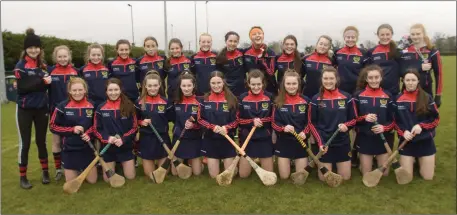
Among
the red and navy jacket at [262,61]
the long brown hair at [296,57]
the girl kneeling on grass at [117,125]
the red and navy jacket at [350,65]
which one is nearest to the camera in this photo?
the girl kneeling on grass at [117,125]

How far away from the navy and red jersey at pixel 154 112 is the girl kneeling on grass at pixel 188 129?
15cm

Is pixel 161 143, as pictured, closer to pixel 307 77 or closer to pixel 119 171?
pixel 119 171

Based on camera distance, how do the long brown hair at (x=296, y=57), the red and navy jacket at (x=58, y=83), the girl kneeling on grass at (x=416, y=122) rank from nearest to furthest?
the girl kneeling on grass at (x=416, y=122), the red and navy jacket at (x=58, y=83), the long brown hair at (x=296, y=57)

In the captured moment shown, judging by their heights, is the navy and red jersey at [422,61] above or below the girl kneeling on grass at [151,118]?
above

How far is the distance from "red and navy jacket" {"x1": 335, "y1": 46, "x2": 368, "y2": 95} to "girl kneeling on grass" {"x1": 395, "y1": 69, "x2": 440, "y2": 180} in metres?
0.76

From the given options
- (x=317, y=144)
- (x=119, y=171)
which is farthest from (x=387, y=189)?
(x=119, y=171)

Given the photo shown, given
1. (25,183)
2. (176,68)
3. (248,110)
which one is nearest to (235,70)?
(176,68)

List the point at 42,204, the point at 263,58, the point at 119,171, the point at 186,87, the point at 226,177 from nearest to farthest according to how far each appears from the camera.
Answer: the point at 42,204, the point at 226,177, the point at 186,87, the point at 119,171, the point at 263,58

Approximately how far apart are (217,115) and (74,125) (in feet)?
5.68

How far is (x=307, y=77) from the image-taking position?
5.32m

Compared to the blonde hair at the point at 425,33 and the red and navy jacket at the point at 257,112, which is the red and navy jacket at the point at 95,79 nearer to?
the red and navy jacket at the point at 257,112

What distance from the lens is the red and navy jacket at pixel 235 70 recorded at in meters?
5.47

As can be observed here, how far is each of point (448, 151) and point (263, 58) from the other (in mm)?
3215

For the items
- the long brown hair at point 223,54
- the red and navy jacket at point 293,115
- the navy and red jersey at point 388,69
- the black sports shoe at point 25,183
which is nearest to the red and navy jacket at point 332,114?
the red and navy jacket at point 293,115
